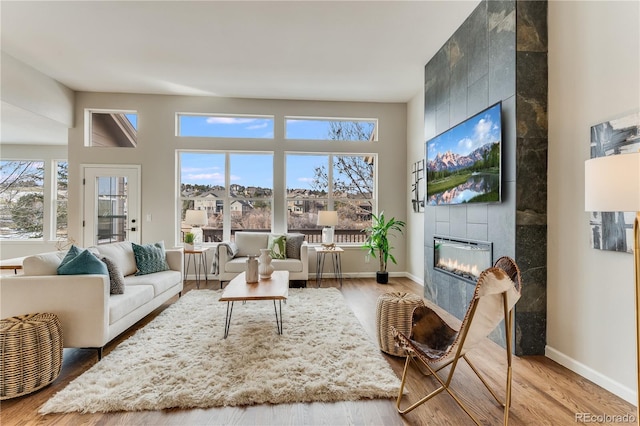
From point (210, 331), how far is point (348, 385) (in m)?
1.54

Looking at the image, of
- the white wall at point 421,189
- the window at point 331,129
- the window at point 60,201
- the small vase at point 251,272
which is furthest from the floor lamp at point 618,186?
the window at point 60,201

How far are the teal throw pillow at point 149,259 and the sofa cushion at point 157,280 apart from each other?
0.08m

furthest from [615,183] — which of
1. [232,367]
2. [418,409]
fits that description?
[232,367]

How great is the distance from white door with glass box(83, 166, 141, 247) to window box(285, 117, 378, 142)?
2.87 meters

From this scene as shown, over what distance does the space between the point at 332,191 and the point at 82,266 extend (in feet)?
13.2

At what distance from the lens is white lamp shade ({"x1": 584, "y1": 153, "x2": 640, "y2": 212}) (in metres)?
1.31

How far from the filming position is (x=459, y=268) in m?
3.36

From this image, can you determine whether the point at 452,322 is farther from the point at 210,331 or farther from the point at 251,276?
the point at 210,331

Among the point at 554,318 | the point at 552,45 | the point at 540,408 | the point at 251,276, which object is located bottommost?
the point at 540,408

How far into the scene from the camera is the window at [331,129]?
5.62 m

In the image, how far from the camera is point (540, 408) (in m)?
1.82

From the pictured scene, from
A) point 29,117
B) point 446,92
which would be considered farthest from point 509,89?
point 29,117

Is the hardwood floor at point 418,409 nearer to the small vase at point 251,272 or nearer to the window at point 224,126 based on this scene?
the small vase at point 251,272

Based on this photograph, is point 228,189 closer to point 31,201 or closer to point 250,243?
point 250,243
